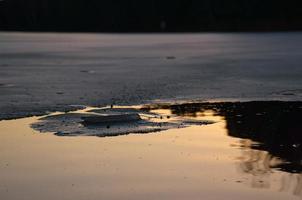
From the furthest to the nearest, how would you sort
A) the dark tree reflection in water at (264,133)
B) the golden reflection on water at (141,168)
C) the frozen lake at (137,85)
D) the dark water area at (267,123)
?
the frozen lake at (137,85) → the dark water area at (267,123) → the dark tree reflection in water at (264,133) → the golden reflection on water at (141,168)

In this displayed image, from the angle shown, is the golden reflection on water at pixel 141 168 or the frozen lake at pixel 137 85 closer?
the golden reflection on water at pixel 141 168

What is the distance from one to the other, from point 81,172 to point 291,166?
2.58 metres

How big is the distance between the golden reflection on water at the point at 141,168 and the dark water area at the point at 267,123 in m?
0.28

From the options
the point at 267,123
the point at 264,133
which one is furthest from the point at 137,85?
the point at 264,133

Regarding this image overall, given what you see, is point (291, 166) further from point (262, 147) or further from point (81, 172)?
point (81, 172)

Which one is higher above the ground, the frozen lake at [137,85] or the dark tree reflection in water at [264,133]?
the frozen lake at [137,85]

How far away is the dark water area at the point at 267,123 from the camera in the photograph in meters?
9.26
